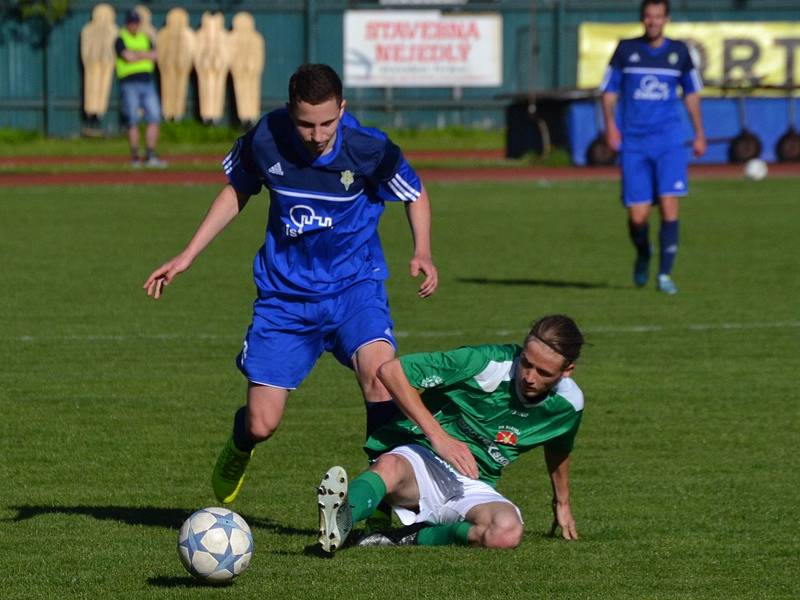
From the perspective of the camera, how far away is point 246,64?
105 feet

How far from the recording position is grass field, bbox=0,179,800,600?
18.3 feet

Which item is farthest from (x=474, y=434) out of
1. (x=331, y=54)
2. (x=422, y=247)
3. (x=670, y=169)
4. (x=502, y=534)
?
(x=331, y=54)

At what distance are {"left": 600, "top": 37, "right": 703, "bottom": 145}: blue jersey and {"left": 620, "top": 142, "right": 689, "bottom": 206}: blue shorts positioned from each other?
0.11m

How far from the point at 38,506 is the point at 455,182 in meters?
18.1

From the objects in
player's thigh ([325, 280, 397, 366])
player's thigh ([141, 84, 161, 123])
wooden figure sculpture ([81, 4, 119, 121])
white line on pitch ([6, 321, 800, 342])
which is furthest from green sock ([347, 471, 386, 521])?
wooden figure sculpture ([81, 4, 119, 121])

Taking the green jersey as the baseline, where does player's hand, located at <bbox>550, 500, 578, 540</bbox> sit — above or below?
below

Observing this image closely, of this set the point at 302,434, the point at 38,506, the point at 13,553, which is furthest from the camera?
the point at 302,434

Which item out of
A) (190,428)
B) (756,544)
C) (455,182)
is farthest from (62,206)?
(756,544)

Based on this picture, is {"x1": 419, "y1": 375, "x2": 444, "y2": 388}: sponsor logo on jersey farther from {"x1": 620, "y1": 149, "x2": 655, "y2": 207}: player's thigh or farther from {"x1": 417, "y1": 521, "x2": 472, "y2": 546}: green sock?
{"x1": 620, "y1": 149, "x2": 655, "y2": 207}: player's thigh

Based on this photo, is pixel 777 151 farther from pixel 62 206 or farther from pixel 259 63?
pixel 62 206

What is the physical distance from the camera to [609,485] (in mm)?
7066

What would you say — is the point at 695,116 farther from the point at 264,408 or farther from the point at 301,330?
the point at 264,408

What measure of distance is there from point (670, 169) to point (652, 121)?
0.41m

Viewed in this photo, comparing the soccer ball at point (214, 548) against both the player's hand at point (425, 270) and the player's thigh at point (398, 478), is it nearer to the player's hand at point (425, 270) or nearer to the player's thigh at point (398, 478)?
the player's thigh at point (398, 478)
